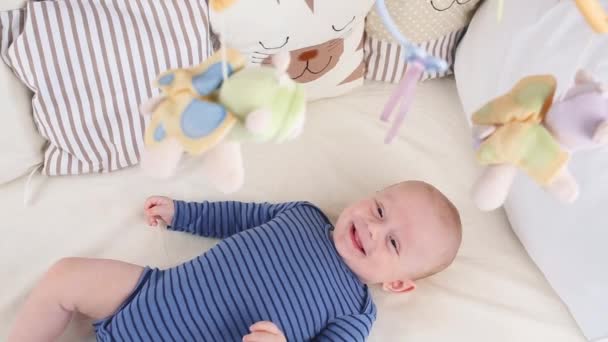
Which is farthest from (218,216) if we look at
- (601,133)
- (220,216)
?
(601,133)

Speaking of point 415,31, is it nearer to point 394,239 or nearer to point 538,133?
point 394,239

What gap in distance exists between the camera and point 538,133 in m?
0.55

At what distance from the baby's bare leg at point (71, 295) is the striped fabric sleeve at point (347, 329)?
0.94 feet

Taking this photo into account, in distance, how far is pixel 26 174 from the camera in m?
1.01

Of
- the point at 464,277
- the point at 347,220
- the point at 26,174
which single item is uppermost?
the point at 26,174

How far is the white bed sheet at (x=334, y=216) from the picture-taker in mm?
952

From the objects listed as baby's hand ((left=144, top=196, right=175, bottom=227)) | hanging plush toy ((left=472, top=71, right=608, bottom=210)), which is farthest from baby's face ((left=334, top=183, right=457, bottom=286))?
hanging plush toy ((left=472, top=71, right=608, bottom=210))

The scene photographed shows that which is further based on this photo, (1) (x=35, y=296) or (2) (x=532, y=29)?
(2) (x=532, y=29)

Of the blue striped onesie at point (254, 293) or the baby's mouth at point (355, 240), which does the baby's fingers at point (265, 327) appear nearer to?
the blue striped onesie at point (254, 293)

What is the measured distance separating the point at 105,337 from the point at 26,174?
0.34m

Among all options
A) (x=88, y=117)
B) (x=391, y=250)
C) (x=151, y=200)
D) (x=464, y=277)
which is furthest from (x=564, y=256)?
(x=88, y=117)

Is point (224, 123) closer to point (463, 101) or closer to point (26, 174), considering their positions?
point (26, 174)

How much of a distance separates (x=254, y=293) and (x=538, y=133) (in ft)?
1.56

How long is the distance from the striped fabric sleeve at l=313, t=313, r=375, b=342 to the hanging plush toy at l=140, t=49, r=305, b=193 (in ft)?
1.37
